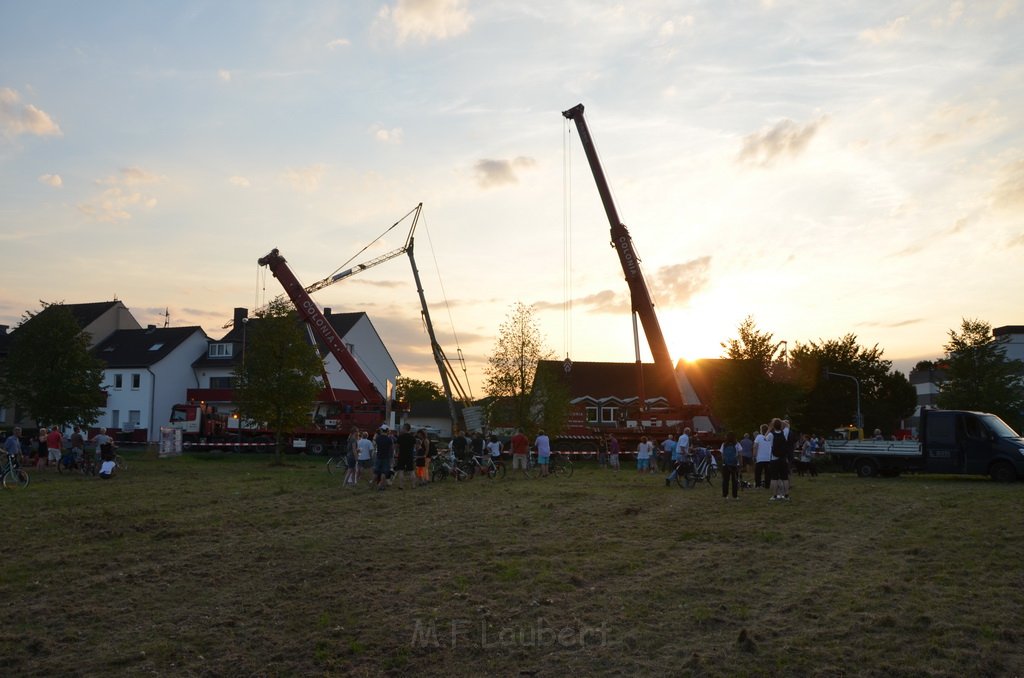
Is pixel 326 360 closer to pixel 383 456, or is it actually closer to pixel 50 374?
pixel 50 374

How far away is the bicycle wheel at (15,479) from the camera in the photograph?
938 inches

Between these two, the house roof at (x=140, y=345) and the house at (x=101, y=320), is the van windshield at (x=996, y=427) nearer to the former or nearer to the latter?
the house roof at (x=140, y=345)

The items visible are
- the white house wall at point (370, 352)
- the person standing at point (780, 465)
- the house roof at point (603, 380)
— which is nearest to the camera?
the person standing at point (780, 465)

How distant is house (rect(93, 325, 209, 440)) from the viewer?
63.1 m

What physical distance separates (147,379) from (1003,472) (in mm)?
55678

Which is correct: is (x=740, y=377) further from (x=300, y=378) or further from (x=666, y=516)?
(x=666, y=516)

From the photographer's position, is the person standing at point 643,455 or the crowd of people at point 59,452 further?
the person standing at point 643,455

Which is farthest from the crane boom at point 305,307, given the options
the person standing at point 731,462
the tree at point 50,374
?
the person standing at point 731,462

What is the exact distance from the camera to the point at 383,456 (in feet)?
74.7

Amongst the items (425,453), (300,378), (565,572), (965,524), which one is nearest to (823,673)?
(565,572)

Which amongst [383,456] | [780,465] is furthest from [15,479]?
[780,465]

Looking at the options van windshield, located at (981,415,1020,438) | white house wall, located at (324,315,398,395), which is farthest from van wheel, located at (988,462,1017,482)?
white house wall, located at (324,315,398,395)

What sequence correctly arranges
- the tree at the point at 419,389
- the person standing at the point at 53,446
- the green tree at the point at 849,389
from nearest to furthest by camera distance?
the person standing at the point at 53,446 < the green tree at the point at 849,389 < the tree at the point at 419,389

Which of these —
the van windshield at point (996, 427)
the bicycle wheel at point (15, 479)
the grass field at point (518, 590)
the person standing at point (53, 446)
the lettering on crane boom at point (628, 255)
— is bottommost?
the grass field at point (518, 590)
